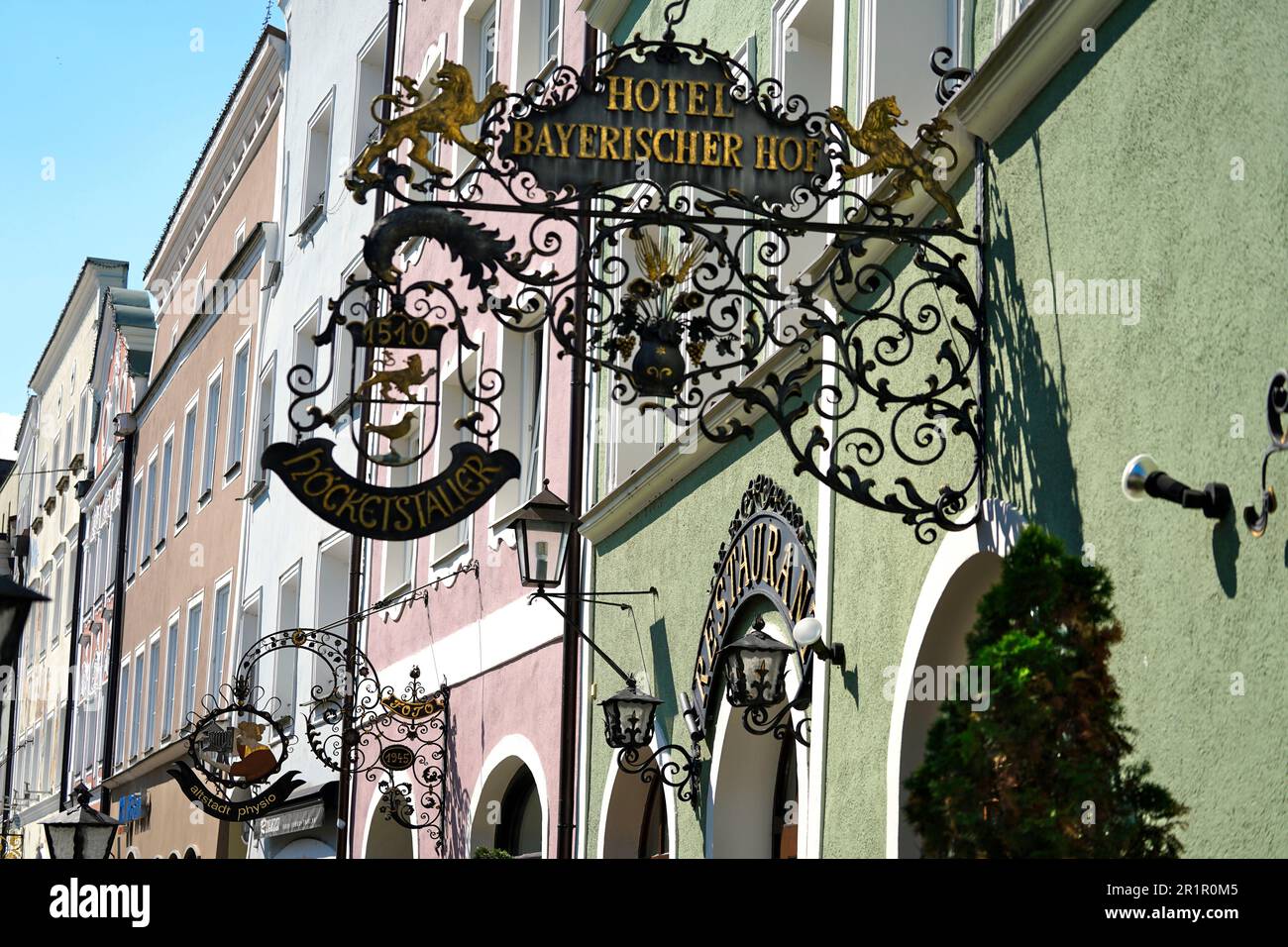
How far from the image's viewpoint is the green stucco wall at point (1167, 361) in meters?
5.50

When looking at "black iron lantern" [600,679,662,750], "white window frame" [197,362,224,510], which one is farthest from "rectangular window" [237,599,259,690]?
"black iron lantern" [600,679,662,750]

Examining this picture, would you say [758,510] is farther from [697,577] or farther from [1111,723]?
[1111,723]

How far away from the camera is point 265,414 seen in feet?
85.8

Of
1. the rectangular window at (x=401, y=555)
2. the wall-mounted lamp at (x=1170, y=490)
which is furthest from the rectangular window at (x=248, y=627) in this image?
the wall-mounted lamp at (x=1170, y=490)

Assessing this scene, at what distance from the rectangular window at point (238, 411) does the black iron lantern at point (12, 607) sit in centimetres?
1981

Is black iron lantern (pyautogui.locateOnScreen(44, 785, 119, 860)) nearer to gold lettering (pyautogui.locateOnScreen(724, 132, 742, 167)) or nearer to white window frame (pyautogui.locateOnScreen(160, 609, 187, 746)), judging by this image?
gold lettering (pyautogui.locateOnScreen(724, 132, 742, 167))

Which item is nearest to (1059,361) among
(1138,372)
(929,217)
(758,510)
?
(1138,372)

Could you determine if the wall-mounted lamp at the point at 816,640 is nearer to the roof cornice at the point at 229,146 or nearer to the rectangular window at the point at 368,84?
the rectangular window at the point at 368,84

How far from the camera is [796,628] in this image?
9.16 m

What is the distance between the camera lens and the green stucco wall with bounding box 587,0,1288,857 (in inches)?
216

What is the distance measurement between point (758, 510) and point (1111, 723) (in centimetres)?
505

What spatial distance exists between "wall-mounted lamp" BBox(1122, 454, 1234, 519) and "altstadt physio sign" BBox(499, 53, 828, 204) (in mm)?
2241

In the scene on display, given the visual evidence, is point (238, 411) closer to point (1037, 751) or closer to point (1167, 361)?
point (1167, 361)

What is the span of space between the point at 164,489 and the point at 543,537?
21289 millimetres
